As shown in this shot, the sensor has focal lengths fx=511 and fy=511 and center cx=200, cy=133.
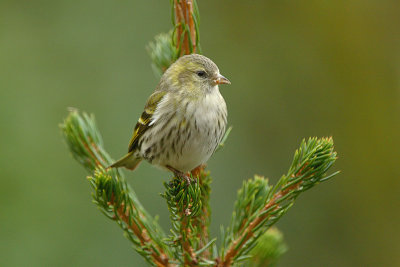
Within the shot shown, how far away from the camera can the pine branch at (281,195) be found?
203 cm

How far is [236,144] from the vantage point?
494 centimetres

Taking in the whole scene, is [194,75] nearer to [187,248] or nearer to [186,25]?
[186,25]

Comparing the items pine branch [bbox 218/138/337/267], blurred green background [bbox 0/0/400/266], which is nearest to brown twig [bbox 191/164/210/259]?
pine branch [bbox 218/138/337/267]

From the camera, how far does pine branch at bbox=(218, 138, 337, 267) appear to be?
2.03 metres

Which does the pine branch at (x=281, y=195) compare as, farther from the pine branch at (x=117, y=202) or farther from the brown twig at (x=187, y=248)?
the pine branch at (x=117, y=202)

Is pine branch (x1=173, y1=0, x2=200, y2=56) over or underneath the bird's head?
over

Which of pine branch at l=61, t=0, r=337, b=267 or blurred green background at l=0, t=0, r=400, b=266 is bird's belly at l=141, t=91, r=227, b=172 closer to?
pine branch at l=61, t=0, r=337, b=267

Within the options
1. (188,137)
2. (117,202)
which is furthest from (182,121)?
(117,202)

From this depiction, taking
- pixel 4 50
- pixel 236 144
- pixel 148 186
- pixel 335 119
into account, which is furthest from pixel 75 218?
pixel 335 119

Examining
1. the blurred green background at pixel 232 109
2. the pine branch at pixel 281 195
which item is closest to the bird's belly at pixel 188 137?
the pine branch at pixel 281 195

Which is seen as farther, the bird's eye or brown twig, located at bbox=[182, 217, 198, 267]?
the bird's eye

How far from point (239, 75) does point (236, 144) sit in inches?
36.0

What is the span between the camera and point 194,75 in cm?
307

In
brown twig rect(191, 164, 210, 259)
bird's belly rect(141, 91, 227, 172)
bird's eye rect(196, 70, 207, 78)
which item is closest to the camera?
brown twig rect(191, 164, 210, 259)
